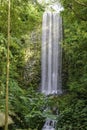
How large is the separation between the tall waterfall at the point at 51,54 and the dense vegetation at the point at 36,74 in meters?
0.35

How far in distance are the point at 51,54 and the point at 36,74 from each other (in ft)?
5.63

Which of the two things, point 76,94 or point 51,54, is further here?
point 51,54

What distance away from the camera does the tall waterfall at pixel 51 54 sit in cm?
1986

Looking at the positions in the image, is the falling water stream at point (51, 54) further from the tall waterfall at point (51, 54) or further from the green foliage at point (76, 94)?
the green foliage at point (76, 94)

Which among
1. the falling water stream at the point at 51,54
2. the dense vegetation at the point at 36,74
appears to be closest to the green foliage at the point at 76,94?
the dense vegetation at the point at 36,74

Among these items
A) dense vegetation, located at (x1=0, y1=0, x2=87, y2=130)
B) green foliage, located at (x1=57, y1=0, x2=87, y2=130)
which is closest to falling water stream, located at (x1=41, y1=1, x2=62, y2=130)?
dense vegetation, located at (x1=0, y1=0, x2=87, y2=130)

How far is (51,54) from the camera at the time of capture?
20.9m

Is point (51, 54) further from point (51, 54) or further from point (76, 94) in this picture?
point (76, 94)

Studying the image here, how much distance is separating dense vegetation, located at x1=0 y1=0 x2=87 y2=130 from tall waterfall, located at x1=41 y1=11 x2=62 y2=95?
35 cm

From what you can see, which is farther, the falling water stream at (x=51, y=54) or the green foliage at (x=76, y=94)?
the falling water stream at (x=51, y=54)

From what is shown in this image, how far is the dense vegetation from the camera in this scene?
10.6 metres

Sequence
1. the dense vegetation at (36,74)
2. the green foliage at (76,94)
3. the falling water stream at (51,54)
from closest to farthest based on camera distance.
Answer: the green foliage at (76,94) → the dense vegetation at (36,74) → the falling water stream at (51,54)

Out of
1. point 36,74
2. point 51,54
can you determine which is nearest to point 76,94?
point 36,74

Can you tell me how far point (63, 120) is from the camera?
39.3ft
